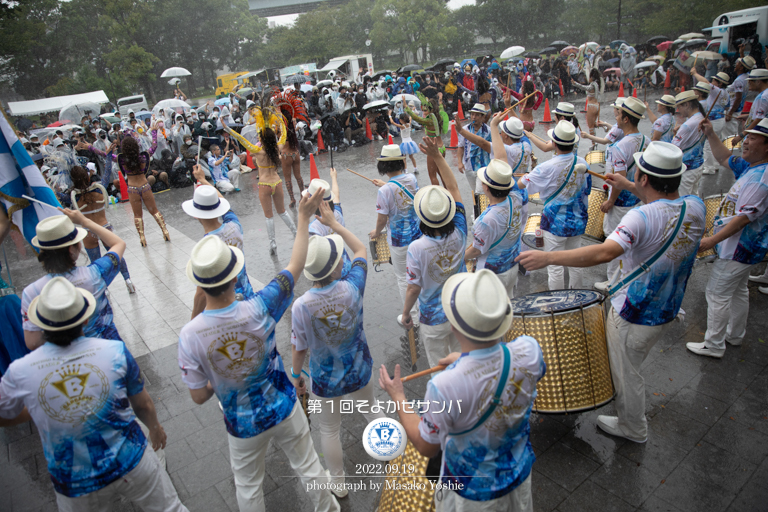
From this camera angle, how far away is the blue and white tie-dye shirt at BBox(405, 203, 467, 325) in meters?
3.73

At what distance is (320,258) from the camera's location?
2926mm

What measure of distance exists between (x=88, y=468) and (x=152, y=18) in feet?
188

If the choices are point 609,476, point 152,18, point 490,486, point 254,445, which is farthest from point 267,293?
point 152,18

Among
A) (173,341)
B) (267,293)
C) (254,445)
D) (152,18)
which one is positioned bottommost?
(173,341)

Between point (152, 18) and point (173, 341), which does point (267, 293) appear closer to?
point (173, 341)

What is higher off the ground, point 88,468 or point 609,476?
point 88,468

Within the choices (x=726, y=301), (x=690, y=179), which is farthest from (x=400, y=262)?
(x=690, y=179)

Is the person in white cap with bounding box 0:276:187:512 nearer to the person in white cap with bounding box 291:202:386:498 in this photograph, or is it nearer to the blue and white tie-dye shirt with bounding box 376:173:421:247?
the person in white cap with bounding box 291:202:386:498

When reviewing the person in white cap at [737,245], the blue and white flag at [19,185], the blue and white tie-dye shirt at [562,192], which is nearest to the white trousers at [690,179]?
the person in white cap at [737,245]

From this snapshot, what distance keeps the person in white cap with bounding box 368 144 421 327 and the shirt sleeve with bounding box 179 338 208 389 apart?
2.67 meters

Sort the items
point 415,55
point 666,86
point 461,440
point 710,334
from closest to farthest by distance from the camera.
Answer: point 461,440
point 710,334
point 666,86
point 415,55

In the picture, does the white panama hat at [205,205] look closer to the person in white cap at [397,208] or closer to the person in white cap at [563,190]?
the person in white cap at [397,208]

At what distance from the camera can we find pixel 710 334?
443 cm

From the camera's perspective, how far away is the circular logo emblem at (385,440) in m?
2.42
